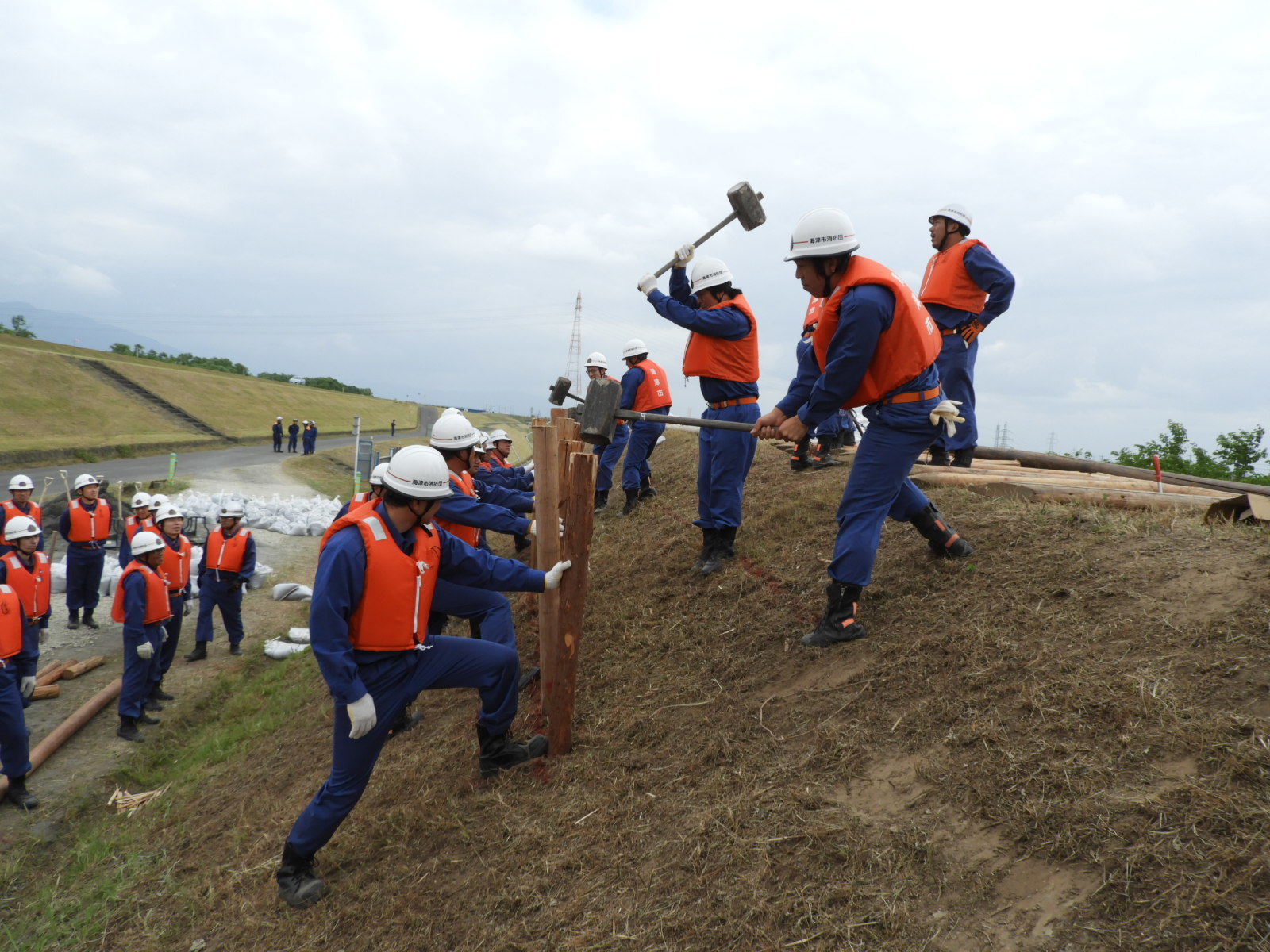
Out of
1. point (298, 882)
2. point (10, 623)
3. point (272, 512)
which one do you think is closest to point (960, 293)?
point (298, 882)

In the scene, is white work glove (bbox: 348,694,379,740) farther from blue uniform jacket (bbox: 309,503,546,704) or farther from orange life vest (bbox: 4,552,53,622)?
orange life vest (bbox: 4,552,53,622)

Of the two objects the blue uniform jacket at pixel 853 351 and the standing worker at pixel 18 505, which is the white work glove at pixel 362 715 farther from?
the standing worker at pixel 18 505

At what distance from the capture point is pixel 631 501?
1016cm

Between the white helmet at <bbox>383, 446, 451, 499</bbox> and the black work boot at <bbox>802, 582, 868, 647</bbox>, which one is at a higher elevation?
the white helmet at <bbox>383, 446, 451, 499</bbox>

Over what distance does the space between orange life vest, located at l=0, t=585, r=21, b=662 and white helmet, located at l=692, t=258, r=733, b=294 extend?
20.5 feet

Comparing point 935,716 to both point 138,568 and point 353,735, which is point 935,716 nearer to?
point 353,735

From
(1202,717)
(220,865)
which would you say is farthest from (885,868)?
(220,865)

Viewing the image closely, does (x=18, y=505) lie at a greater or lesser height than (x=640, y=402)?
lesser

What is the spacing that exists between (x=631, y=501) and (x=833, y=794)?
7044mm

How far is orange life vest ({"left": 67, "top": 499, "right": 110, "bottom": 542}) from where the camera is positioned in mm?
10945

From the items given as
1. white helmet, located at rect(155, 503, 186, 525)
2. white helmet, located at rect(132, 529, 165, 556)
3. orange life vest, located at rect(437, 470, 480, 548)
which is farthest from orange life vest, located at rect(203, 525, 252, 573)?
orange life vest, located at rect(437, 470, 480, 548)

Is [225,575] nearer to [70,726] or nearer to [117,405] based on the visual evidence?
[70,726]

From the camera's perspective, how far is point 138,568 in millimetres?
8055

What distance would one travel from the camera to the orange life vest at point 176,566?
8930 mm
